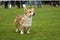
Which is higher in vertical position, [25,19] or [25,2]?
[25,19]

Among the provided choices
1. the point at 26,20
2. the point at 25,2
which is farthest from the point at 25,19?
the point at 25,2

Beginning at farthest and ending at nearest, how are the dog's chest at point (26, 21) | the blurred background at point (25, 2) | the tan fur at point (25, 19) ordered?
the blurred background at point (25, 2)
the dog's chest at point (26, 21)
the tan fur at point (25, 19)

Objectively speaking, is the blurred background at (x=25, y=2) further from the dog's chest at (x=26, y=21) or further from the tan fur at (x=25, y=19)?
the dog's chest at (x=26, y=21)

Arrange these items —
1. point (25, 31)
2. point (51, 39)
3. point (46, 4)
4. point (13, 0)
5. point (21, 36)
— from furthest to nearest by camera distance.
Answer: point (46, 4) → point (13, 0) → point (25, 31) → point (21, 36) → point (51, 39)

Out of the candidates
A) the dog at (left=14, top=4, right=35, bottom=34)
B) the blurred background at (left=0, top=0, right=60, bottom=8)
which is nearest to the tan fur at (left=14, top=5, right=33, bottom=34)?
the dog at (left=14, top=4, right=35, bottom=34)

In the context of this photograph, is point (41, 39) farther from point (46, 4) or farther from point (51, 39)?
point (46, 4)

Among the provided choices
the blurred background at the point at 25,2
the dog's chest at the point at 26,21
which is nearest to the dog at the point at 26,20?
the dog's chest at the point at 26,21

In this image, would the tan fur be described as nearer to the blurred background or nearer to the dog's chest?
the dog's chest

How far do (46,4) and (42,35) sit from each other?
1955 cm

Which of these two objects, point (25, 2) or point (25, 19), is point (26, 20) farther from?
point (25, 2)

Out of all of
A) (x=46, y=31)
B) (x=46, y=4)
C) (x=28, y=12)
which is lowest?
(x=46, y=4)

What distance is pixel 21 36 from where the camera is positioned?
7.80 metres

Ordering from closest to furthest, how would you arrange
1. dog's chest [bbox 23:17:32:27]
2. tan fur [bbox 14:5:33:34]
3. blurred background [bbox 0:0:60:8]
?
tan fur [bbox 14:5:33:34] < dog's chest [bbox 23:17:32:27] < blurred background [bbox 0:0:60:8]

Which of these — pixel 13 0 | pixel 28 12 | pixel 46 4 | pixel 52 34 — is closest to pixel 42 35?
pixel 52 34
